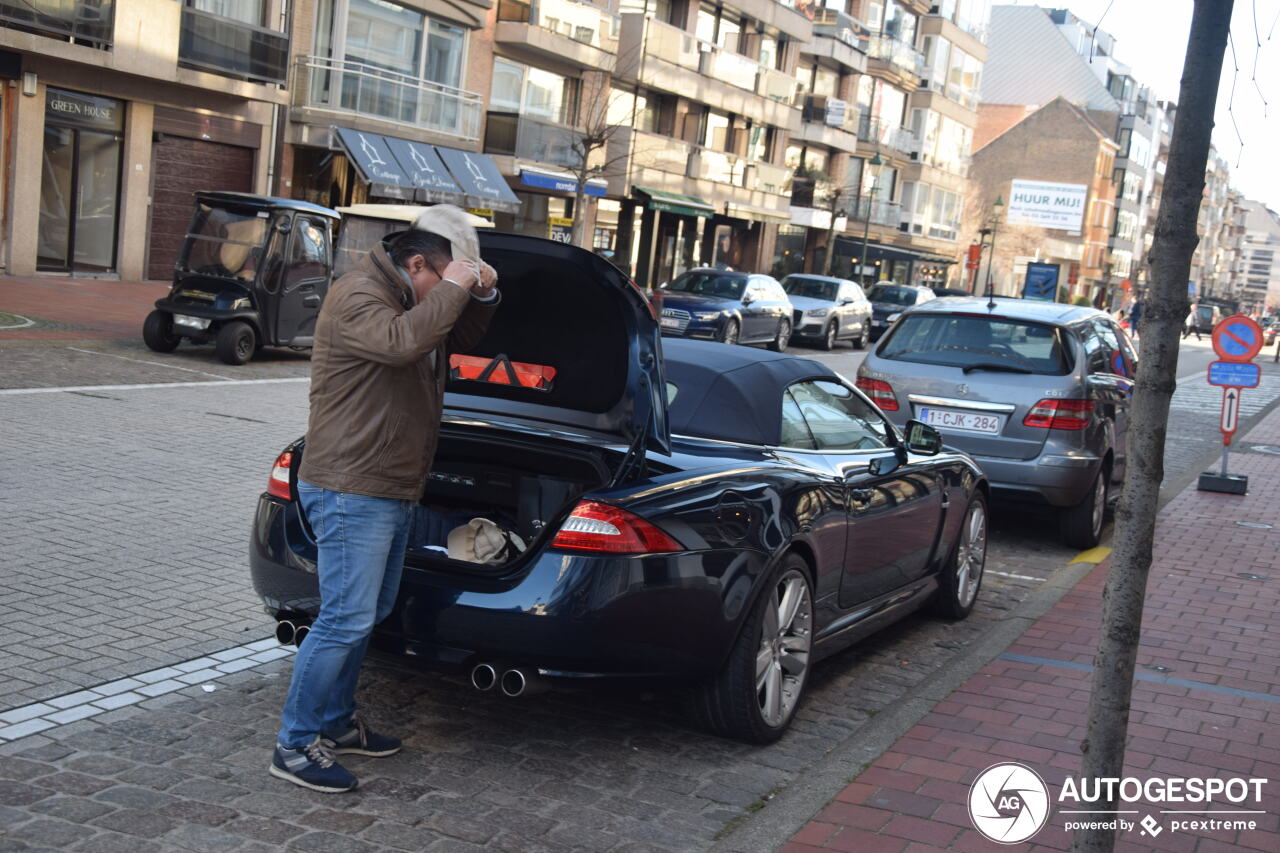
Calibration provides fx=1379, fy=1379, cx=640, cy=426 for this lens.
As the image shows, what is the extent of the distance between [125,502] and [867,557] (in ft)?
14.4

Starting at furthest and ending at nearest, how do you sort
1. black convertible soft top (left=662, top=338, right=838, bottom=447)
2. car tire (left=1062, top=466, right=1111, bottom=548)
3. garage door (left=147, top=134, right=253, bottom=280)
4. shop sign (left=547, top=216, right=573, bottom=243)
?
shop sign (left=547, top=216, right=573, bottom=243) → garage door (left=147, top=134, right=253, bottom=280) → car tire (left=1062, top=466, right=1111, bottom=548) → black convertible soft top (left=662, top=338, right=838, bottom=447)

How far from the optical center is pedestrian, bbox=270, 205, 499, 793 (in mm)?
3918

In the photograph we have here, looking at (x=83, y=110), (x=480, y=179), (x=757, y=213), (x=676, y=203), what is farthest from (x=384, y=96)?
(x=757, y=213)

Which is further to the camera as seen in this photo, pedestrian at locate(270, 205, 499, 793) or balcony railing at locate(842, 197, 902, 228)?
balcony railing at locate(842, 197, 902, 228)

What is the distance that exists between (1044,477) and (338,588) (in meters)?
6.23

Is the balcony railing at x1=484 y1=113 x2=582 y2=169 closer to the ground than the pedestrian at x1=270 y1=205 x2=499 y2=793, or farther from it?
farther from it

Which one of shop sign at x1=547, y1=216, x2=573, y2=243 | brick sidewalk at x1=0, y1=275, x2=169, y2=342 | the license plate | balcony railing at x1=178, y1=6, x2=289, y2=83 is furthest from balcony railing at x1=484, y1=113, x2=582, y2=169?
the license plate

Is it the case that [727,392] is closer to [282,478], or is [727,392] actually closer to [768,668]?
[768,668]

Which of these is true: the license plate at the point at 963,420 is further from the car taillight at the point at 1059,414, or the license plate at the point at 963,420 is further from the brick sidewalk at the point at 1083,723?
the brick sidewalk at the point at 1083,723

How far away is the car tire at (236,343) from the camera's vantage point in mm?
15984

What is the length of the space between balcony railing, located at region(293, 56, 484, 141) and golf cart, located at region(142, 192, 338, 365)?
44.7 feet

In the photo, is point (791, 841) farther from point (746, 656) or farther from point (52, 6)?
point (52, 6)

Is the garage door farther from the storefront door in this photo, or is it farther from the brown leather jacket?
the brown leather jacket

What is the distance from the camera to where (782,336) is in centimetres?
3020
